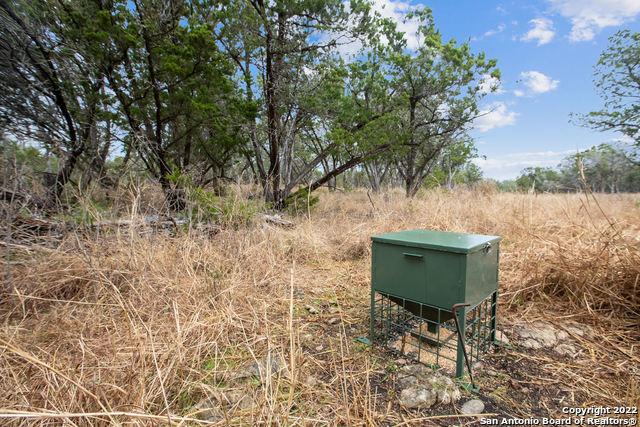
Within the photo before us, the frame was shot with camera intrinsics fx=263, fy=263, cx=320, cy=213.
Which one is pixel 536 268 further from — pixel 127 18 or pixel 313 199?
pixel 127 18

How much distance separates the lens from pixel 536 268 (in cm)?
287

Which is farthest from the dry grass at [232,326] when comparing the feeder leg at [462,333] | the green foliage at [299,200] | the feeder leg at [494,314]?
the green foliage at [299,200]

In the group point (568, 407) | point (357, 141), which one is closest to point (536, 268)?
point (568, 407)

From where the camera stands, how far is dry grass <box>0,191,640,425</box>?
1.33 m

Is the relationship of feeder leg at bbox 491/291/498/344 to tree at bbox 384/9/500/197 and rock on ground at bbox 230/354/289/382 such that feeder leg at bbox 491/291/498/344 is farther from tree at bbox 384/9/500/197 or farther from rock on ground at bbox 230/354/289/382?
tree at bbox 384/9/500/197

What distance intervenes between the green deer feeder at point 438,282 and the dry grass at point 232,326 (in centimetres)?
36

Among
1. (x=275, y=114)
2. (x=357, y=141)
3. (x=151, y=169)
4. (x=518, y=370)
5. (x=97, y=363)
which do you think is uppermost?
(x=275, y=114)

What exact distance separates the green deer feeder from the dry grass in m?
0.36

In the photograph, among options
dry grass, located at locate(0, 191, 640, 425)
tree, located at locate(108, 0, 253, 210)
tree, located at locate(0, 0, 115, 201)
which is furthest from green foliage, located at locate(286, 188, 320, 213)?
tree, located at locate(0, 0, 115, 201)

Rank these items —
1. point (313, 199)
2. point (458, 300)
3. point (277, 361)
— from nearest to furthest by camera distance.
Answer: point (458, 300) → point (277, 361) → point (313, 199)

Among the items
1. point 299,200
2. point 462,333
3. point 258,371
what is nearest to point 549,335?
point 462,333

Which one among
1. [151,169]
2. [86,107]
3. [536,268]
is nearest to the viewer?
[536,268]

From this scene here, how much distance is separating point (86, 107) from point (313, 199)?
18.7 ft

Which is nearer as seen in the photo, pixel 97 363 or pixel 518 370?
pixel 97 363
